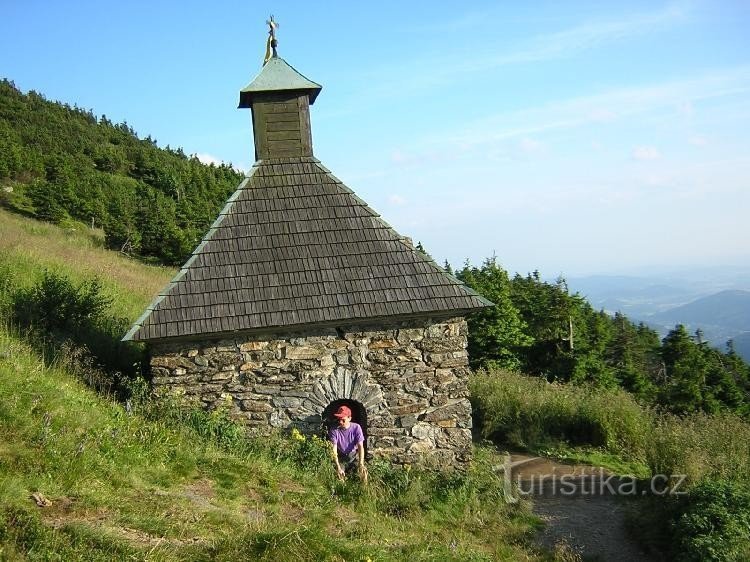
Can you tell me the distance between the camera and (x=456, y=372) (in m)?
8.32

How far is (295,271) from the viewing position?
27.3 ft

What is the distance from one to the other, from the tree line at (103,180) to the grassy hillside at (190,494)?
2170 cm

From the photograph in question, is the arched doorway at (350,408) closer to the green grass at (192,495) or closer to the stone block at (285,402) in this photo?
the stone block at (285,402)

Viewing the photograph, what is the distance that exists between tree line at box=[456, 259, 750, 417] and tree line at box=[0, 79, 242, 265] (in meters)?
13.9

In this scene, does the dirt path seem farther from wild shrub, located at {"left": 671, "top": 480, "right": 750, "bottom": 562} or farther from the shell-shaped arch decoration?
the shell-shaped arch decoration

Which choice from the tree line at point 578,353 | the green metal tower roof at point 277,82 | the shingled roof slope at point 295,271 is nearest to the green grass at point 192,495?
the shingled roof slope at point 295,271

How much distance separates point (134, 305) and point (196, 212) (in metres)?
23.4

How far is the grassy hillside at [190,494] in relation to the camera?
4.39 meters

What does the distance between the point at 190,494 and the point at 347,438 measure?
249cm

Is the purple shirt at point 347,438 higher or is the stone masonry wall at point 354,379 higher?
the stone masonry wall at point 354,379

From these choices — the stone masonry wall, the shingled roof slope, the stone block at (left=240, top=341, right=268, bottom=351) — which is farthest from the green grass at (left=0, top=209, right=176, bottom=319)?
the stone block at (left=240, top=341, right=268, bottom=351)

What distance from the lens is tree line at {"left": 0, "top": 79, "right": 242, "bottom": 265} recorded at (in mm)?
30094

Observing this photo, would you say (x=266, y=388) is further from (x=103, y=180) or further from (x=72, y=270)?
(x=103, y=180)

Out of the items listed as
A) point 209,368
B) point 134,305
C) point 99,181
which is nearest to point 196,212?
point 99,181
